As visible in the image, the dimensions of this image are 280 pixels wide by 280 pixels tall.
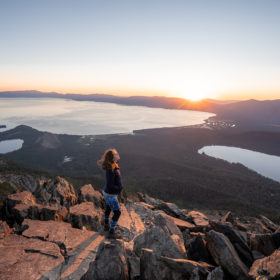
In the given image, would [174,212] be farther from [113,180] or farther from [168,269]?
[168,269]

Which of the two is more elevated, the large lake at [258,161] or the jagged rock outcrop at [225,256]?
the jagged rock outcrop at [225,256]

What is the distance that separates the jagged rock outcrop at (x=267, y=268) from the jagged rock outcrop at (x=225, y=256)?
1.16 feet

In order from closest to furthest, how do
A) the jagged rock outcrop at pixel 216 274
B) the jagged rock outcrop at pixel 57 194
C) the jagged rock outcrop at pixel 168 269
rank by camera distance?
the jagged rock outcrop at pixel 216 274 < the jagged rock outcrop at pixel 168 269 < the jagged rock outcrop at pixel 57 194

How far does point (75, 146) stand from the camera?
7584 inches

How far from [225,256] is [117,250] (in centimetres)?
303

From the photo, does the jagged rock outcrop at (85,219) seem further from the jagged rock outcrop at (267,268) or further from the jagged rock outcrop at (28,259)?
the jagged rock outcrop at (267,268)

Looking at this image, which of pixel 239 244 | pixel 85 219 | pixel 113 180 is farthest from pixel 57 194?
pixel 239 244

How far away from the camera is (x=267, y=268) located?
27.4ft

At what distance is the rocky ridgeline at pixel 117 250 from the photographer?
8531 millimetres

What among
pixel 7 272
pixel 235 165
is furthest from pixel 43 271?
pixel 235 165

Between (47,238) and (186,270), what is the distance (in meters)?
5.39

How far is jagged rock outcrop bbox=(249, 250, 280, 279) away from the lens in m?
7.95

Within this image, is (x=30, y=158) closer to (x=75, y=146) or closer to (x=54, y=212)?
(x=75, y=146)

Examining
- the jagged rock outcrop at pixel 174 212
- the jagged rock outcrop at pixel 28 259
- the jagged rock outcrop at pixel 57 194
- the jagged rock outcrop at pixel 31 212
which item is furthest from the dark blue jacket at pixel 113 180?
the jagged rock outcrop at pixel 174 212
